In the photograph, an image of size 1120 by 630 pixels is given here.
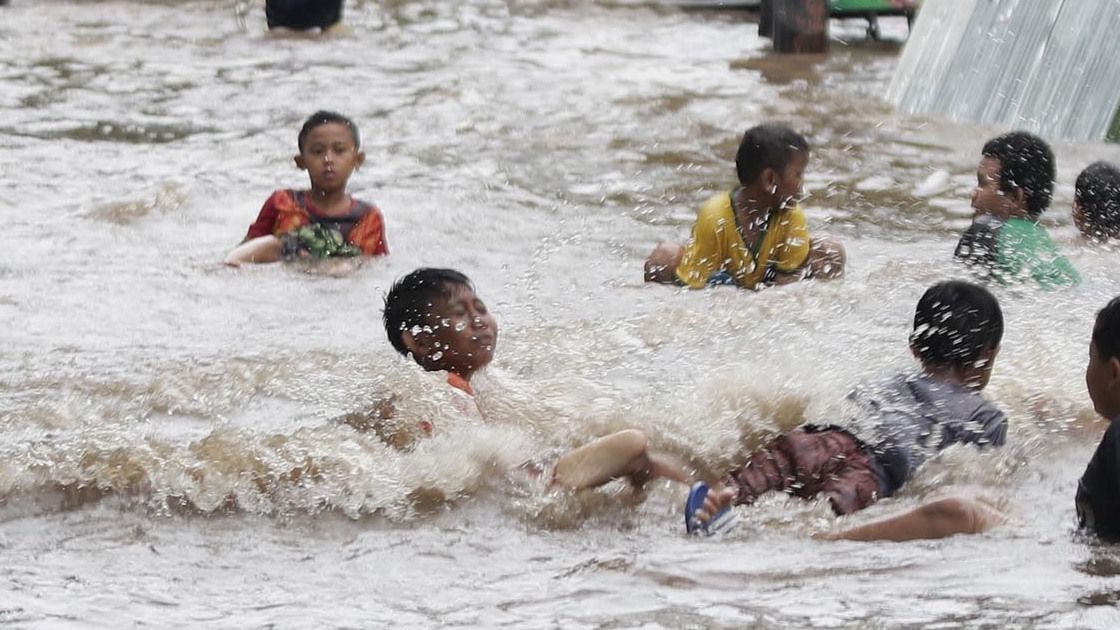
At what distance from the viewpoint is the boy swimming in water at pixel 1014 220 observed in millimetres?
5840

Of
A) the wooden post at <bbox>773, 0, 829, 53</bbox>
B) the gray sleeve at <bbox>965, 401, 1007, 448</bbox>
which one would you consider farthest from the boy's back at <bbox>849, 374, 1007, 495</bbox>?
the wooden post at <bbox>773, 0, 829, 53</bbox>

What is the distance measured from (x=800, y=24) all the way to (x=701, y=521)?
26.0 feet

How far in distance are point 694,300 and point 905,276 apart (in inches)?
32.3

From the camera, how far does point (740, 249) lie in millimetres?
A: 6082

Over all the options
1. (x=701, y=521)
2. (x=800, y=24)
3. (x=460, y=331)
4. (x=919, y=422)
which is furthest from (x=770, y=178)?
(x=800, y=24)

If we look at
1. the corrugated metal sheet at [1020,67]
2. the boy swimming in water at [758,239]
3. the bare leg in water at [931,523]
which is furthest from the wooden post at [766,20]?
the bare leg in water at [931,523]

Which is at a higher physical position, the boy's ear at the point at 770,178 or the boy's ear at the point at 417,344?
the boy's ear at the point at 770,178

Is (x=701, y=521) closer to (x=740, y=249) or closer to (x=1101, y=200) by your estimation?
(x=740, y=249)

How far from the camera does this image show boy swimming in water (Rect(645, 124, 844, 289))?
5996mm

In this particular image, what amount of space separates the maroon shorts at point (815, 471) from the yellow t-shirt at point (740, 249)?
1.86 metres

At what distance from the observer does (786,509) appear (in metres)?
4.00

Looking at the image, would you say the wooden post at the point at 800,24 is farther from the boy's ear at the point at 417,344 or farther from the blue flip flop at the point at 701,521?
the blue flip flop at the point at 701,521

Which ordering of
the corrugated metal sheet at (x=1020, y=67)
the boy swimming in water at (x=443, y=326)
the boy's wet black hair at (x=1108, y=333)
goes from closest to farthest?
1. the boy's wet black hair at (x=1108, y=333)
2. the boy swimming in water at (x=443, y=326)
3. the corrugated metal sheet at (x=1020, y=67)

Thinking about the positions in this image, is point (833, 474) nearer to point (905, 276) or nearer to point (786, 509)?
point (786, 509)
